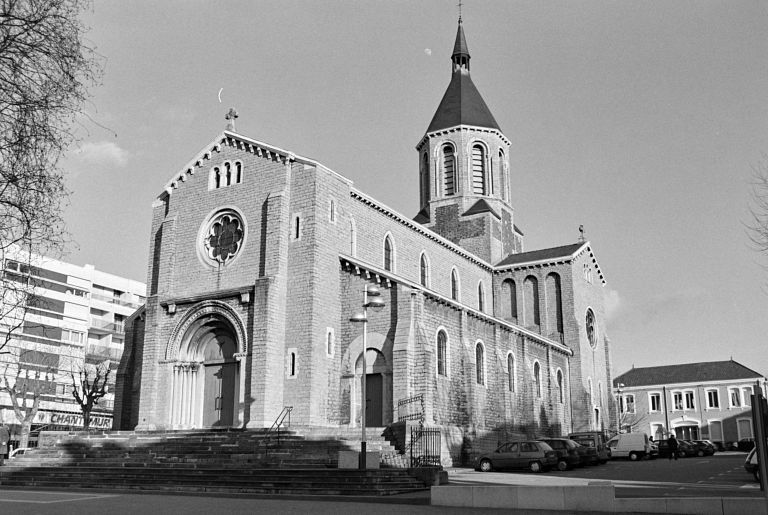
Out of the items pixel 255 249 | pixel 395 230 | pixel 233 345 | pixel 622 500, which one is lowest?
pixel 622 500

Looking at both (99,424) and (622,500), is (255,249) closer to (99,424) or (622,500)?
(622,500)

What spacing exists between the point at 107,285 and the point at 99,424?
18.5 meters

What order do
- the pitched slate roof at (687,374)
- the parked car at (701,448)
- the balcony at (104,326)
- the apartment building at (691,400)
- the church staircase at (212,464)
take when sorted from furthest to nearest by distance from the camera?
the balcony at (104,326) < the pitched slate roof at (687,374) < the apartment building at (691,400) < the parked car at (701,448) < the church staircase at (212,464)

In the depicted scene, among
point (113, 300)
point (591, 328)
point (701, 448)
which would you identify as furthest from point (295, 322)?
point (113, 300)

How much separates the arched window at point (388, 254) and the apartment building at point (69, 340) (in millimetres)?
27427

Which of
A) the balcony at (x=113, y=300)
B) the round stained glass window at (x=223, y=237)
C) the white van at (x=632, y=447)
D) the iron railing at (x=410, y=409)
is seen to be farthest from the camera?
the balcony at (x=113, y=300)

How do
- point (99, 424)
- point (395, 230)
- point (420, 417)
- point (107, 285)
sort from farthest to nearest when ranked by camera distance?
1. point (107, 285)
2. point (99, 424)
3. point (395, 230)
4. point (420, 417)

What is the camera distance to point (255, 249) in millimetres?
30547

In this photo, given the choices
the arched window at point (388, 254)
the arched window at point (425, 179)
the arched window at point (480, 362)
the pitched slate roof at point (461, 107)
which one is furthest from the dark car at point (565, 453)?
the pitched slate roof at point (461, 107)

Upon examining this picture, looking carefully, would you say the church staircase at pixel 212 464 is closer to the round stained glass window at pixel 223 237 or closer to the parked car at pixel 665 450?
the round stained glass window at pixel 223 237

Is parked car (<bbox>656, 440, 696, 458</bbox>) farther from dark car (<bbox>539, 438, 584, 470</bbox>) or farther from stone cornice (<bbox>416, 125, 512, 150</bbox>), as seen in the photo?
stone cornice (<bbox>416, 125, 512, 150</bbox>)

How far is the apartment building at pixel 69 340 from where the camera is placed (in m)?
59.7

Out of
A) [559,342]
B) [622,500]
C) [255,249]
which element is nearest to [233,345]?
[255,249]

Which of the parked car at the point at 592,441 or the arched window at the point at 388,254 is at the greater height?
the arched window at the point at 388,254
